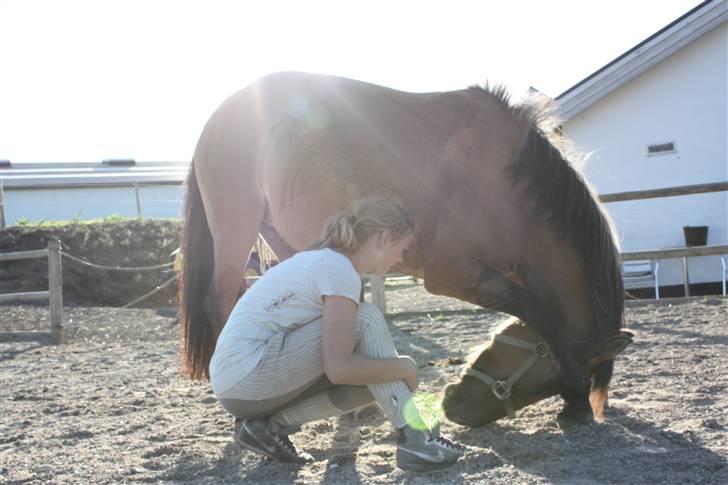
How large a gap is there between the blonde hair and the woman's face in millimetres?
18

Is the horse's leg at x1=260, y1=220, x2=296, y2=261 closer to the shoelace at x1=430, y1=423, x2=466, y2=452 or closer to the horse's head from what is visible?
the horse's head

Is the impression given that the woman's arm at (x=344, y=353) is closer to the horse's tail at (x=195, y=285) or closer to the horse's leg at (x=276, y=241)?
the horse's tail at (x=195, y=285)

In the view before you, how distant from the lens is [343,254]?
8.13 ft

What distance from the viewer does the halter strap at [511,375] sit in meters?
3.03

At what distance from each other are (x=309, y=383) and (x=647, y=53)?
9.60 metres


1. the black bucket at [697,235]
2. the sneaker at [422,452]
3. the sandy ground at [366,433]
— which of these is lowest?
the sandy ground at [366,433]

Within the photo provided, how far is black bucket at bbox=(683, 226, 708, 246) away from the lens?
33.2ft

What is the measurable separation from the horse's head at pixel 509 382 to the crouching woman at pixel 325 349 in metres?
0.59

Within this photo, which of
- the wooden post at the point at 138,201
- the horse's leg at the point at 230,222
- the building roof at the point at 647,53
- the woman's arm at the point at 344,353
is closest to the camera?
the woman's arm at the point at 344,353

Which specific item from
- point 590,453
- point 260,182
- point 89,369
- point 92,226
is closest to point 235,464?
point 590,453

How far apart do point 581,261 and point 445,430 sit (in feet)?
3.19

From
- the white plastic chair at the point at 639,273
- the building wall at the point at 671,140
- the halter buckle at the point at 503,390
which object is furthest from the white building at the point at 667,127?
the halter buckle at the point at 503,390

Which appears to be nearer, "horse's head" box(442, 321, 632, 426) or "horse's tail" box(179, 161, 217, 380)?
"horse's head" box(442, 321, 632, 426)

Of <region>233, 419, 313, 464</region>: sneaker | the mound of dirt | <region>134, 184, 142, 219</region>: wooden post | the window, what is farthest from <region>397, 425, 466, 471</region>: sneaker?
<region>134, 184, 142, 219</region>: wooden post
